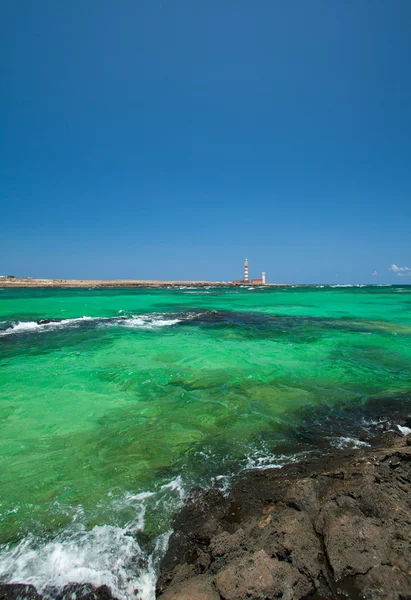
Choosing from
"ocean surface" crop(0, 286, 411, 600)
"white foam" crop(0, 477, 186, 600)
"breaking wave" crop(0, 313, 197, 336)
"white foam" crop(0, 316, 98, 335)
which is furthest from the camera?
"breaking wave" crop(0, 313, 197, 336)

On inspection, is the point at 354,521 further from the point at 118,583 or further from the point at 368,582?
the point at 118,583

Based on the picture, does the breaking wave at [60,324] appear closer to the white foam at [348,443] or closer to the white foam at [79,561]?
the white foam at [348,443]

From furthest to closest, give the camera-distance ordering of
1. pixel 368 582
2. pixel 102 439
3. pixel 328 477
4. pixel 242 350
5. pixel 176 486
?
1. pixel 242 350
2. pixel 102 439
3. pixel 176 486
4. pixel 328 477
5. pixel 368 582

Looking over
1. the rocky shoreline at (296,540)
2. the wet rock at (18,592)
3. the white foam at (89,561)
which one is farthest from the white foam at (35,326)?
the rocky shoreline at (296,540)

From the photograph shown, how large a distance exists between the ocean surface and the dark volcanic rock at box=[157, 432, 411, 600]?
1.26 feet

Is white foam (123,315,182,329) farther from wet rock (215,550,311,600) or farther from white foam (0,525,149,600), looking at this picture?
wet rock (215,550,311,600)

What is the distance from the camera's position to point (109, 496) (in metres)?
3.71

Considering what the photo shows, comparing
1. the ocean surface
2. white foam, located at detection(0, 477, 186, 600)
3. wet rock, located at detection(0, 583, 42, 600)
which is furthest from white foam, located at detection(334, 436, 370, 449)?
wet rock, located at detection(0, 583, 42, 600)

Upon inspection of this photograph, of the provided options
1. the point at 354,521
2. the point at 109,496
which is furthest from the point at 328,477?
the point at 109,496

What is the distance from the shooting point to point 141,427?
5492 millimetres

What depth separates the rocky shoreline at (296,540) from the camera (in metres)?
2.21

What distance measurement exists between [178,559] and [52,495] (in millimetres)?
1997

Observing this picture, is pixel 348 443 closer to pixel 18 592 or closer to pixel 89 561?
pixel 89 561

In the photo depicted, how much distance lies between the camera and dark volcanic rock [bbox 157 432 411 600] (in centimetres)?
221
